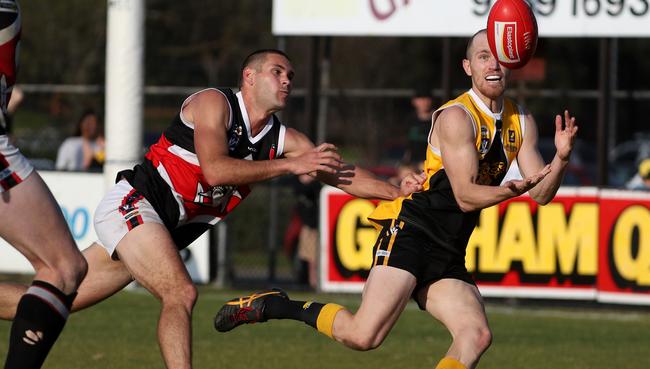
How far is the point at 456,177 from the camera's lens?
7.07 metres

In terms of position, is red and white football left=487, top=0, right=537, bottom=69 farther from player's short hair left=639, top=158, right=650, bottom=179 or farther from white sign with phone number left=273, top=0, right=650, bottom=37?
player's short hair left=639, top=158, right=650, bottom=179

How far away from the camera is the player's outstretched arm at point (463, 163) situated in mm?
6980

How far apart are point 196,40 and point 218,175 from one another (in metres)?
25.2

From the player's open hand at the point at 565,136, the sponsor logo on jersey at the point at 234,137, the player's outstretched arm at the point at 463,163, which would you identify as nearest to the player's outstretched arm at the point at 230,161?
the sponsor logo on jersey at the point at 234,137

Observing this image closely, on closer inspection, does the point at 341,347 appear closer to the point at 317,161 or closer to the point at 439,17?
the point at 317,161

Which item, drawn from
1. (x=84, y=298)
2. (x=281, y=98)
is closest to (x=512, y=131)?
(x=281, y=98)

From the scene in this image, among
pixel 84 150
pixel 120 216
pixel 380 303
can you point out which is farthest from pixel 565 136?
pixel 84 150

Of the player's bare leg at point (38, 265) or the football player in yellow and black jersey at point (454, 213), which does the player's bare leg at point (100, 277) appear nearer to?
the football player in yellow and black jersey at point (454, 213)

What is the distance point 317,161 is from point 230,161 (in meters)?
0.51

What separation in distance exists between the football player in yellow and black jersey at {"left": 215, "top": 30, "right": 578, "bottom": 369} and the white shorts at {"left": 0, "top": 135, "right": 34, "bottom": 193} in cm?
208

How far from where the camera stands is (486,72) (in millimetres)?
7305

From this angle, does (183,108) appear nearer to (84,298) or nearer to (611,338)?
(84,298)

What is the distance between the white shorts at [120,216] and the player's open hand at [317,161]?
36.0 inches

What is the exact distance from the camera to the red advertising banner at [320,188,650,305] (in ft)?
44.1
